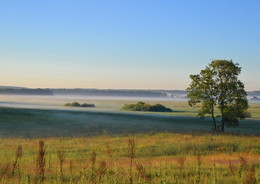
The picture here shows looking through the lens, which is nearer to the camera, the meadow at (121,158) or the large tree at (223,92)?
the meadow at (121,158)

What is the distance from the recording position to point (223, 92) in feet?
140

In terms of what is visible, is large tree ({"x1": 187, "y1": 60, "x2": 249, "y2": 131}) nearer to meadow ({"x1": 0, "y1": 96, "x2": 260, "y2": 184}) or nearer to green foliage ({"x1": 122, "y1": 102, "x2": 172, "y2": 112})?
meadow ({"x1": 0, "y1": 96, "x2": 260, "y2": 184})

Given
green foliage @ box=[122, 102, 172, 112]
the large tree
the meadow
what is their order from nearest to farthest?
the meadow
the large tree
green foliage @ box=[122, 102, 172, 112]

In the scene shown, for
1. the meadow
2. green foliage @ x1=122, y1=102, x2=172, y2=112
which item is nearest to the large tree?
the meadow

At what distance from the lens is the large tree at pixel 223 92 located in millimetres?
42094

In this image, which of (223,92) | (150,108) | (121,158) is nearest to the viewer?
(121,158)

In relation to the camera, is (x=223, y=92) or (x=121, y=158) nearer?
(x=121, y=158)

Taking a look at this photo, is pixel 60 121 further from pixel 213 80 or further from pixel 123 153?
pixel 123 153

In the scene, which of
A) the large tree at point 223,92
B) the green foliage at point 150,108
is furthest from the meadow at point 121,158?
the green foliage at point 150,108

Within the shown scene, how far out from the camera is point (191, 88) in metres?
44.3

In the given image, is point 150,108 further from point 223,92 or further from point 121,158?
point 121,158

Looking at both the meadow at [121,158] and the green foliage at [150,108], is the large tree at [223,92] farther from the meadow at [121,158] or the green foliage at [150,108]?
the green foliage at [150,108]

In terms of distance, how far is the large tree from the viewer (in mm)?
42094

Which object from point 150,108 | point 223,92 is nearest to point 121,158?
point 223,92
